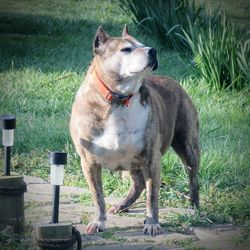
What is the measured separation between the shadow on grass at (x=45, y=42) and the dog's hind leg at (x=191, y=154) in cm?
438

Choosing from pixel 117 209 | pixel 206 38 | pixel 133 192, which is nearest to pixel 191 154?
pixel 133 192

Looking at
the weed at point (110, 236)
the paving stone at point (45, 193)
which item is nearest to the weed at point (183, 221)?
the weed at point (110, 236)

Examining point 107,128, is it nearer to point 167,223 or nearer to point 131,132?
point 131,132

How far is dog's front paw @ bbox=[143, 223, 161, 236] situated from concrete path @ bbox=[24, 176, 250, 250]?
36 mm

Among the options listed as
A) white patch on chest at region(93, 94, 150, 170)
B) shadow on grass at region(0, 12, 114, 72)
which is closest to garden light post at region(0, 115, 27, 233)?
white patch on chest at region(93, 94, 150, 170)

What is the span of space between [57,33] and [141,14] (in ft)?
4.27

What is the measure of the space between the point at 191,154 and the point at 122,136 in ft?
3.20

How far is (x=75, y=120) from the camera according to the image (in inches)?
248

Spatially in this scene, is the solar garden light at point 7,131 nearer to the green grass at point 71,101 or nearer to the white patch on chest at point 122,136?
the white patch on chest at point 122,136

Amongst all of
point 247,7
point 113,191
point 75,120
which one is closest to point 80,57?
point 247,7

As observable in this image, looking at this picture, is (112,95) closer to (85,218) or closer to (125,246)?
(85,218)

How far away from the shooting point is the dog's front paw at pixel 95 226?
6234 mm

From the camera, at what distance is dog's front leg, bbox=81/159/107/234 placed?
6262mm

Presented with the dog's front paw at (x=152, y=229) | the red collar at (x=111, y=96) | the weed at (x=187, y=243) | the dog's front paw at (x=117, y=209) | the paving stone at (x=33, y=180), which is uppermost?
the red collar at (x=111, y=96)
